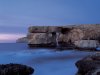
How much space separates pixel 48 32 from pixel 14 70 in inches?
732

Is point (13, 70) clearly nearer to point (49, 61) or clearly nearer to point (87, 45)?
point (49, 61)

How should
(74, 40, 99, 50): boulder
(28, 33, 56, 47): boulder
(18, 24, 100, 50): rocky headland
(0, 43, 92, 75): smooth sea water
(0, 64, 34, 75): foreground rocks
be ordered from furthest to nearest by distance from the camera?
(28, 33, 56, 47): boulder
(18, 24, 100, 50): rocky headland
(74, 40, 99, 50): boulder
(0, 43, 92, 75): smooth sea water
(0, 64, 34, 75): foreground rocks

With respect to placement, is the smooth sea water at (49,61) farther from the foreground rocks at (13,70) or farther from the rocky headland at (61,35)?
the rocky headland at (61,35)

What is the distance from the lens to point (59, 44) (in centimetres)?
2689

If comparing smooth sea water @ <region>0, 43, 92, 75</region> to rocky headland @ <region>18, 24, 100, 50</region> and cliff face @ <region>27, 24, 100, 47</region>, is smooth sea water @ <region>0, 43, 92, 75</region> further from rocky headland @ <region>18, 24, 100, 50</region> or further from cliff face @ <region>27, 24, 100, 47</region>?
cliff face @ <region>27, 24, 100, 47</region>

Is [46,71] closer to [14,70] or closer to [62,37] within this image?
[14,70]

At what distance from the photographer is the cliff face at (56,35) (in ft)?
81.6

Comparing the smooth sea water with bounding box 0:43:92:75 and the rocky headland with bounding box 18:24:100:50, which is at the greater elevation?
the rocky headland with bounding box 18:24:100:50

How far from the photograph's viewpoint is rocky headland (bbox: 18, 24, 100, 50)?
79.4ft

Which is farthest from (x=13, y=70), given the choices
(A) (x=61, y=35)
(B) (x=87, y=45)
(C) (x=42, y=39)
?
(A) (x=61, y=35)

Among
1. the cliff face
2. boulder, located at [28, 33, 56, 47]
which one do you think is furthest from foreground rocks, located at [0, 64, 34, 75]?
boulder, located at [28, 33, 56, 47]

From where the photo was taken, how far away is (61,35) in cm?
2664

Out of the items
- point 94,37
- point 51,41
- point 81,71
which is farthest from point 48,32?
point 81,71

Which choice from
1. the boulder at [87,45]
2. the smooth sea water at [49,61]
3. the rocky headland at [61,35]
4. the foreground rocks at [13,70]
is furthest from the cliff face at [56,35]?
the foreground rocks at [13,70]
